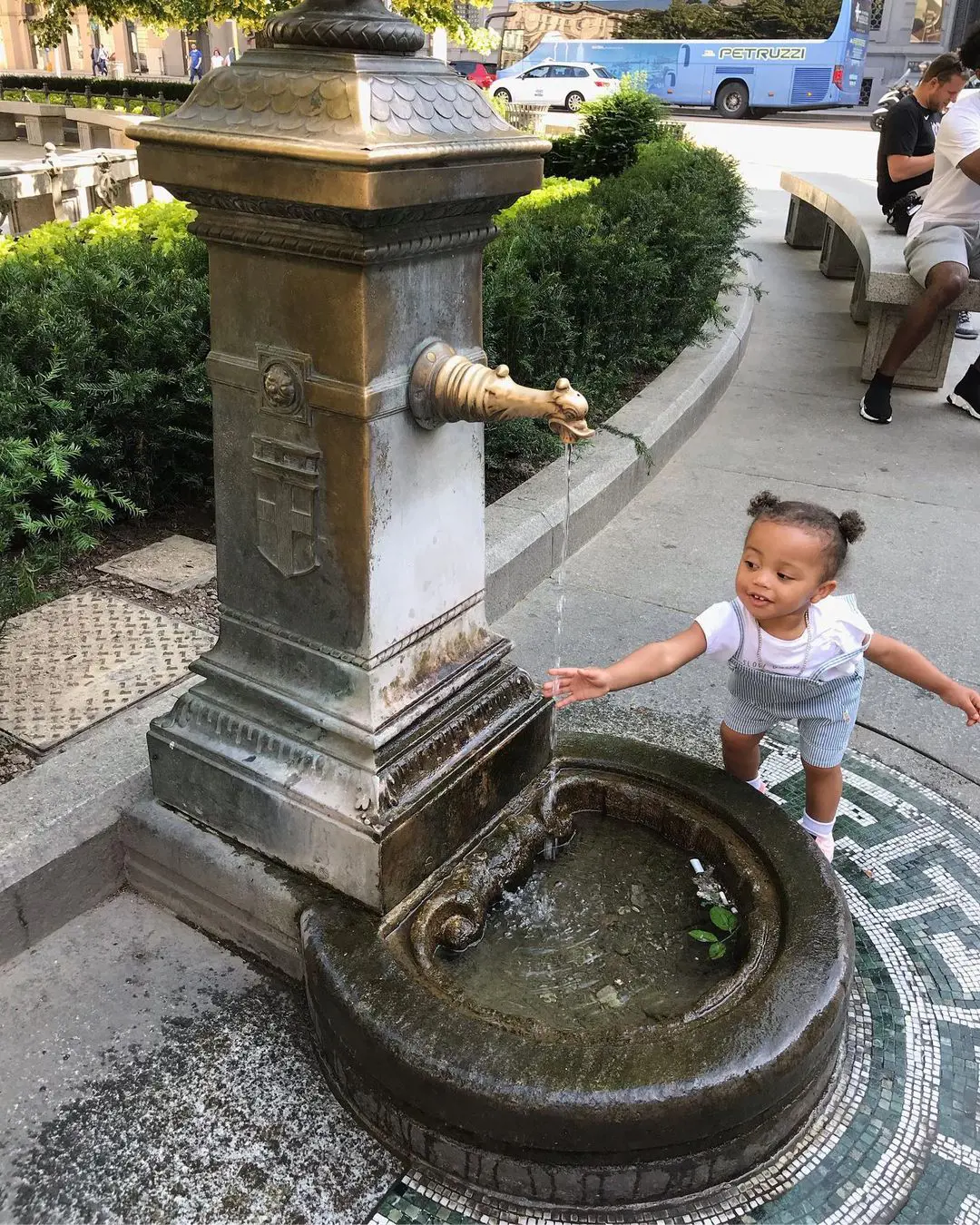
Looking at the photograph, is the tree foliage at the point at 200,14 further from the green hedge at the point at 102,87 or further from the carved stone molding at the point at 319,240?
the carved stone molding at the point at 319,240

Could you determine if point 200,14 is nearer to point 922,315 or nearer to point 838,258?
point 838,258

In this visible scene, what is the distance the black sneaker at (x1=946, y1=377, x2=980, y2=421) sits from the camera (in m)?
6.38

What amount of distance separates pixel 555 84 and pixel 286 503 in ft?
96.6

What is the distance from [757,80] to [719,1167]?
3085 cm

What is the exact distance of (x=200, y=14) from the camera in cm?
1427

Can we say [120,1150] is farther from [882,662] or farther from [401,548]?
[882,662]

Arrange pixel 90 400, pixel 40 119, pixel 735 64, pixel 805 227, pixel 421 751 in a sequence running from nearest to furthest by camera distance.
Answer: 1. pixel 421 751
2. pixel 90 400
3. pixel 805 227
4. pixel 40 119
5. pixel 735 64

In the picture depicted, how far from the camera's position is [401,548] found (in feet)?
7.05

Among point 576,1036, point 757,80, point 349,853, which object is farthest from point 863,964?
point 757,80

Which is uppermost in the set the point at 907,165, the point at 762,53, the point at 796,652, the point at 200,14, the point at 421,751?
the point at 200,14

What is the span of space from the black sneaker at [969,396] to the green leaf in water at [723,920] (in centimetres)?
511

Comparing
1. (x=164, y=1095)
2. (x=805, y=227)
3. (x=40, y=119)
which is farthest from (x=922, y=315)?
(x=40, y=119)

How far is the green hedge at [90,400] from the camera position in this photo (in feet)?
11.5

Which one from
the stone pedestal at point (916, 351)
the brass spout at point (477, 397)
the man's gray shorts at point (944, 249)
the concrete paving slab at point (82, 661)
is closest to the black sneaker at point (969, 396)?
the stone pedestal at point (916, 351)
